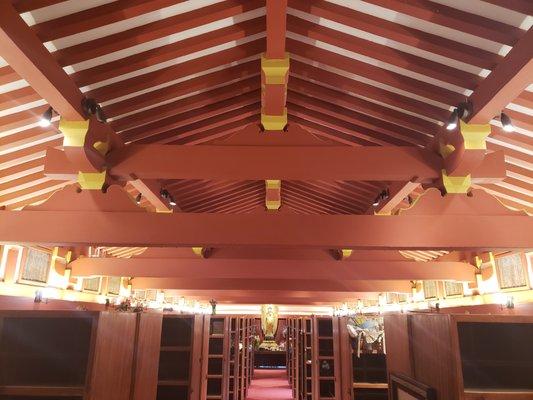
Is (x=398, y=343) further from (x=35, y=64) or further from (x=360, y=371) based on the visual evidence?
(x=360, y=371)

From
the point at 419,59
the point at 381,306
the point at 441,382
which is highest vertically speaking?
the point at 419,59

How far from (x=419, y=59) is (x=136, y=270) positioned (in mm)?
4516

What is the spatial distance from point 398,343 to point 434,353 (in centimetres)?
67

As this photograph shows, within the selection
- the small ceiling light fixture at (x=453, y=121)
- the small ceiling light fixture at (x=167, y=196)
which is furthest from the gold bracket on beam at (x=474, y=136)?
the small ceiling light fixture at (x=167, y=196)

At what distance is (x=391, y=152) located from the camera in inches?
117

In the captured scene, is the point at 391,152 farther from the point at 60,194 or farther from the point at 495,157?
the point at 60,194

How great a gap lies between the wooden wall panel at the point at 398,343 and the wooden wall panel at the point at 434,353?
84 millimetres

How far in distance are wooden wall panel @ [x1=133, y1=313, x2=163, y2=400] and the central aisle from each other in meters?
9.11

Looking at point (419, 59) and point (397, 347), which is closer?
point (419, 59)

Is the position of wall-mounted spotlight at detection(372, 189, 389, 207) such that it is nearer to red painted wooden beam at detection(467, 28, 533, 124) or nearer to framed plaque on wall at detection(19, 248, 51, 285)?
red painted wooden beam at detection(467, 28, 533, 124)

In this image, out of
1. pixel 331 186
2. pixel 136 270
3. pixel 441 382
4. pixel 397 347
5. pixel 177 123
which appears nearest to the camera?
pixel 441 382

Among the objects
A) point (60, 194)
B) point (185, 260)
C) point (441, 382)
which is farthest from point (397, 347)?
point (185, 260)

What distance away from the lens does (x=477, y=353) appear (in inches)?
105

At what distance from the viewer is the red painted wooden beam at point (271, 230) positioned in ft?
9.62
